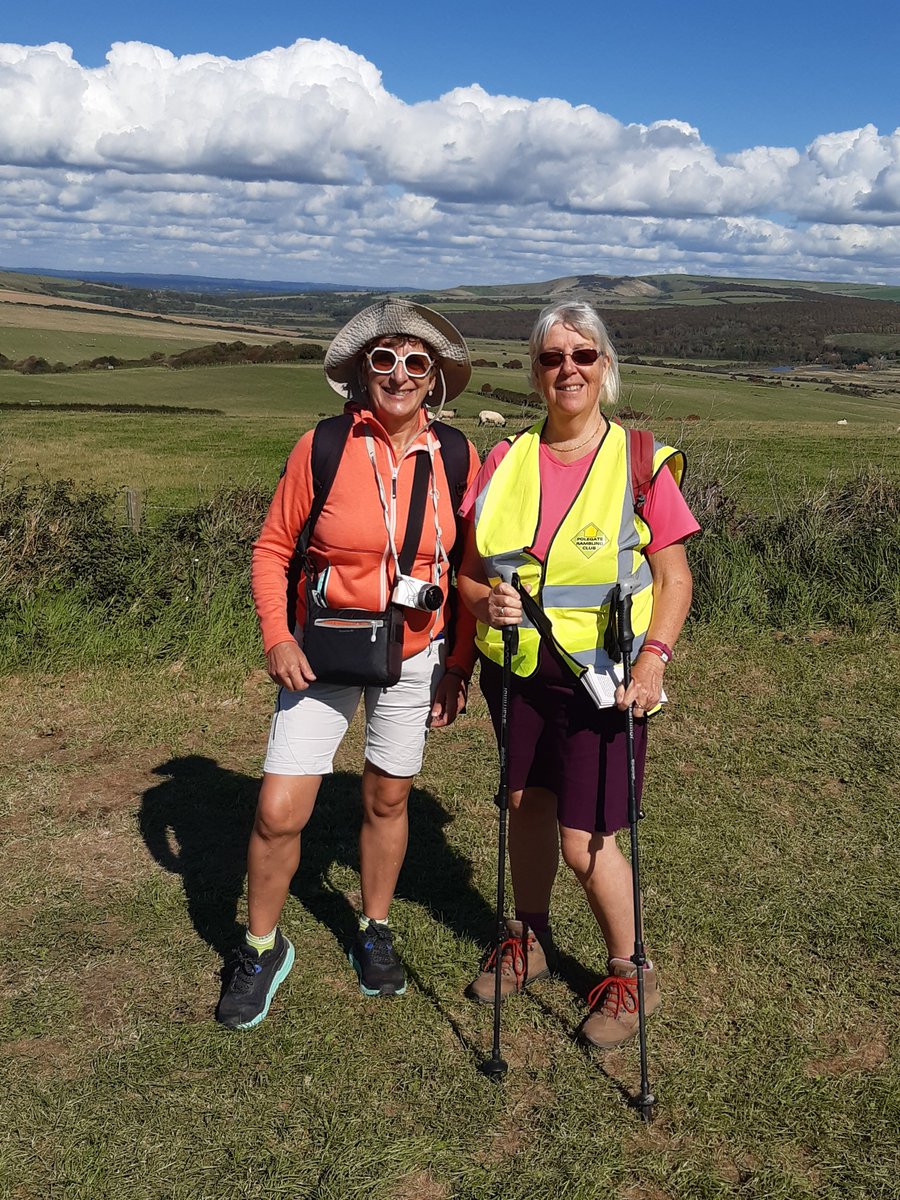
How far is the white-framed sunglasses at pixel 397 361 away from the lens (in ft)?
11.0

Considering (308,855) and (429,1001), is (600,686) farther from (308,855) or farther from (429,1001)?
(308,855)

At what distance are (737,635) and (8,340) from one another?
69.7 meters

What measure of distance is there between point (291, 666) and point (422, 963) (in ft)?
5.12

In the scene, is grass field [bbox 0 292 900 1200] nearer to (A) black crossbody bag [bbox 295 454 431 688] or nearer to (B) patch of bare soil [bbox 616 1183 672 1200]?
(B) patch of bare soil [bbox 616 1183 672 1200]

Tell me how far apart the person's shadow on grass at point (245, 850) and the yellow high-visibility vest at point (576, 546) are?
177 cm

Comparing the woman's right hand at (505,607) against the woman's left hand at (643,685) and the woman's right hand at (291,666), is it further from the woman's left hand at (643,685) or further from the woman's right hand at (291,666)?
the woman's right hand at (291,666)

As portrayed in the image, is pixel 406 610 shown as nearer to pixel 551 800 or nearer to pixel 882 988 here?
pixel 551 800

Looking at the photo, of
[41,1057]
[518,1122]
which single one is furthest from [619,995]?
[41,1057]

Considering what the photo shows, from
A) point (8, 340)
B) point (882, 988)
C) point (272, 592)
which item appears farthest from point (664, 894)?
point (8, 340)

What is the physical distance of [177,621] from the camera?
7953 mm

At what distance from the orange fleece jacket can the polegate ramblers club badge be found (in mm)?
528

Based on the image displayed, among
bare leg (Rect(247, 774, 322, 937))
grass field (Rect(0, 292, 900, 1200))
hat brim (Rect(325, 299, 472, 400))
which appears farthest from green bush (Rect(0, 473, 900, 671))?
hat brim (Rect(325, 299, 472, 400))

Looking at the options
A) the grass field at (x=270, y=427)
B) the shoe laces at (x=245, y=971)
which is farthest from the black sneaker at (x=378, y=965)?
the grass field at (x=270, y=427)

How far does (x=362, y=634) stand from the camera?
11.0 ft
